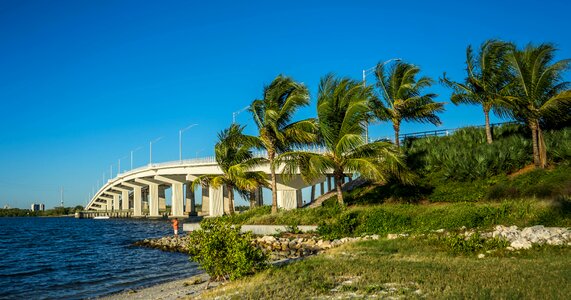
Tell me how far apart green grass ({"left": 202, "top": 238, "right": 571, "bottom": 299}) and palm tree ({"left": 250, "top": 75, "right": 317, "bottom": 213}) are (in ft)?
42.6

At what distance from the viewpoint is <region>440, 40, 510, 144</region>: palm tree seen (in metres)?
28.5

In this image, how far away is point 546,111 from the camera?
24.4 meters

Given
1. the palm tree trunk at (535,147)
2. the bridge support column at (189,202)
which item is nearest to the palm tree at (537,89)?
the palm tree trunk at (535,147)

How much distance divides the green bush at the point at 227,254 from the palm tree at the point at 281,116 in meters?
13.8

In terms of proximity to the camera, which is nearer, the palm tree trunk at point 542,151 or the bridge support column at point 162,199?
the palm tree trunk at point 542,151

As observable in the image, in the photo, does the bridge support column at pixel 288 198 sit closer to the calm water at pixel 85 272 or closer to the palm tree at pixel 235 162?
the palm tree at pixel 235 162

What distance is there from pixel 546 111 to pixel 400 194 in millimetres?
8327

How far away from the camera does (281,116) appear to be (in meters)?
26.6

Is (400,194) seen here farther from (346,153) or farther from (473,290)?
(473,290)

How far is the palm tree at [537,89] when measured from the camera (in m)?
24.2

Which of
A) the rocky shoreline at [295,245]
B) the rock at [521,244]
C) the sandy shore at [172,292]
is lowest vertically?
the sandy shore at [172,292]

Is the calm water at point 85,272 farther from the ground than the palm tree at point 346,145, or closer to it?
closer to it

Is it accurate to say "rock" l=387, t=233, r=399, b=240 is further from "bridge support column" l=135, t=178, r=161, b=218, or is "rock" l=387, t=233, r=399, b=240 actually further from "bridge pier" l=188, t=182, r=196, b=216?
"bridge support column" l=135, t=178, r=161, b=218

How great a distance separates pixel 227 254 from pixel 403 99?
74.6ft
